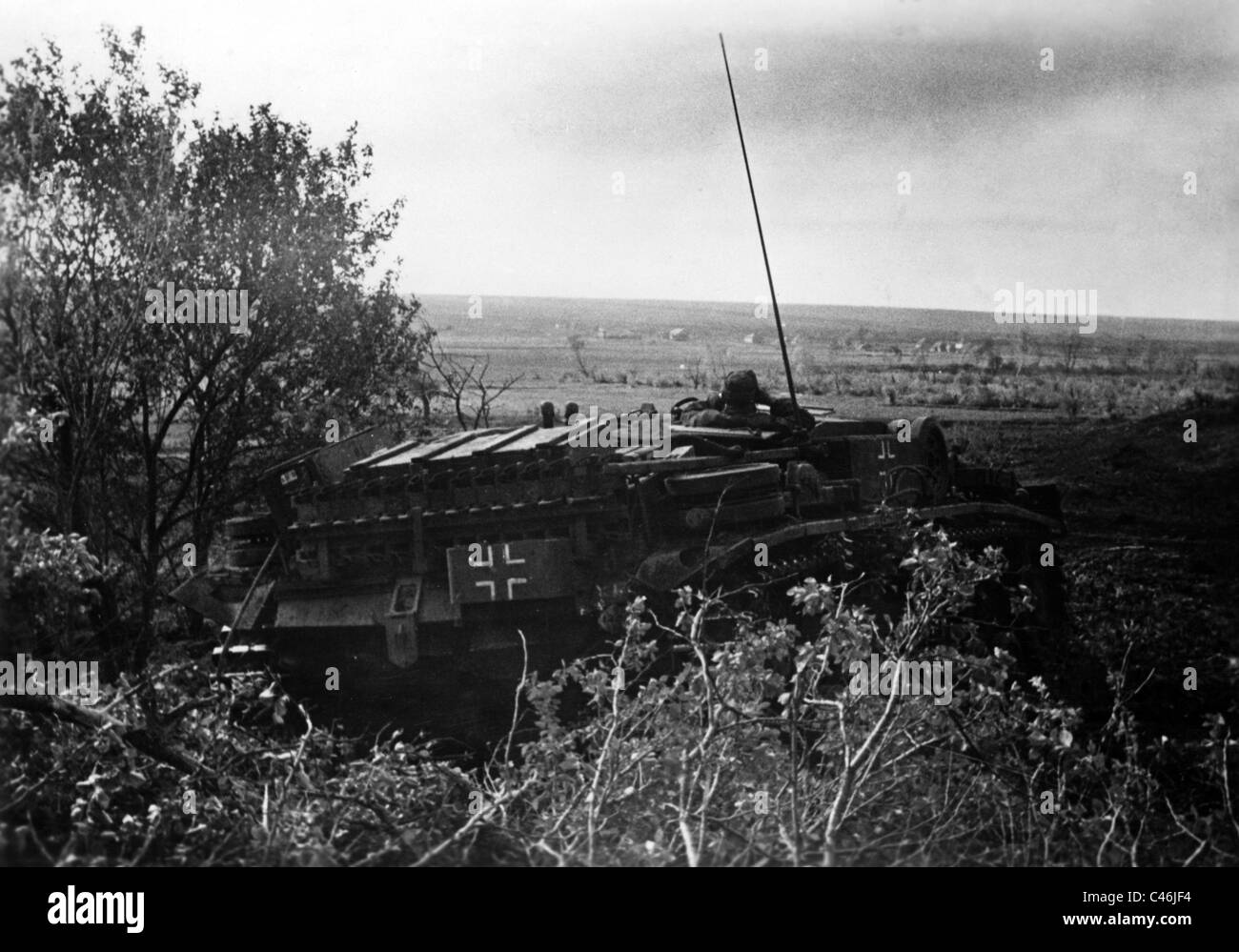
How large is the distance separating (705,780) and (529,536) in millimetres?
1814

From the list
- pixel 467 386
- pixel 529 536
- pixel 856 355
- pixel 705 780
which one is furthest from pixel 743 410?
pixel 705 780

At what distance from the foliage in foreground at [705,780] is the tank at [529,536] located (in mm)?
580

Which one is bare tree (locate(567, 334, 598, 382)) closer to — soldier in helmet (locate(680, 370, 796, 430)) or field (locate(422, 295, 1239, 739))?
field (locate(422, 295, 1239, 739))

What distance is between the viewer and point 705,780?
19.1ft

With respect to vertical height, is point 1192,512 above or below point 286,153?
below

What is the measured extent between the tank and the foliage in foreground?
58cm

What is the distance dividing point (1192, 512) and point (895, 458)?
1536 millimetres

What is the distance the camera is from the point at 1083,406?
23.8ft

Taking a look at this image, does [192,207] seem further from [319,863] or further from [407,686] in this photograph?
[319,863]

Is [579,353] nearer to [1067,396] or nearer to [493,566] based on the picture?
[493,566]

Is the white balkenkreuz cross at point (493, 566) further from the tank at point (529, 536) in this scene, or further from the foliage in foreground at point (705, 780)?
the foliage in foreground at point (705, 780)
